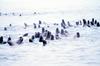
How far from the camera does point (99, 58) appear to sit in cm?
992

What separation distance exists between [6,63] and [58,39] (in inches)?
173

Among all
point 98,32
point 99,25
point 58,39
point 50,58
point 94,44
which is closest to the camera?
point 50,58

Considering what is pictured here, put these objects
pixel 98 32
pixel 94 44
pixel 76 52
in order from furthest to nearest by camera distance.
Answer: pixel 98 32, pixel 94 44, pixel 76 52

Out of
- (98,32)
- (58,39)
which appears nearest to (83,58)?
(58,39)

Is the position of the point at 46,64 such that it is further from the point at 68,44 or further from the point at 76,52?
the point at 68,44

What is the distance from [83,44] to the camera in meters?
12.4

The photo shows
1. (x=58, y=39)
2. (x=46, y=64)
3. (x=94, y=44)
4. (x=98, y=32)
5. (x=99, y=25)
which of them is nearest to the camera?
(x=46, y=64)

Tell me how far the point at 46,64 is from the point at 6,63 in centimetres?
145

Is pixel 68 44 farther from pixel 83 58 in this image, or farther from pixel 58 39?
pixel 83 58

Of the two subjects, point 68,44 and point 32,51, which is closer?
point 32,51

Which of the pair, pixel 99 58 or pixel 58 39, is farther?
pixel 58 39

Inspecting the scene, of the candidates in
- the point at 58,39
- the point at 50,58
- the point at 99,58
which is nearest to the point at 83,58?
the point at 99,58

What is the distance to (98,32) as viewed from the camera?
605 inches

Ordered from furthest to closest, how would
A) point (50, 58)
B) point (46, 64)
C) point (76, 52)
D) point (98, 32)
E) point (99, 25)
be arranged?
point (99, 25)
point (98, 32)
point (76, 52)
point (50, 58)
point (46, 64)
